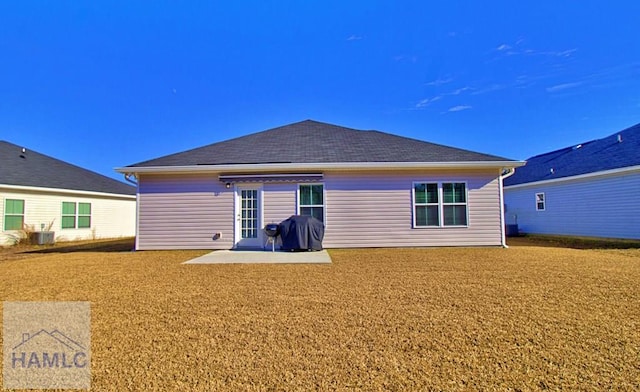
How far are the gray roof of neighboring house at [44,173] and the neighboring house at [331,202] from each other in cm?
793

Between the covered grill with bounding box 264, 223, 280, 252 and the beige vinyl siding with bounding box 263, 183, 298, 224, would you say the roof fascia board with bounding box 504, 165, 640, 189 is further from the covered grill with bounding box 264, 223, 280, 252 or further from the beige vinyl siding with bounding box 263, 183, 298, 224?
the covered grill with bounding box 264, 223, 280, 252

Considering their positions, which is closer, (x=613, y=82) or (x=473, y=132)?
(x=613, y=82)

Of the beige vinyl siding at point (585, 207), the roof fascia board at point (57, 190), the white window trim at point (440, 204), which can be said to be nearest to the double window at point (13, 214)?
the roof fascia board at point (57, 190)

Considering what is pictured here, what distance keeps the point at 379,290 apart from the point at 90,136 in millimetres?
33388

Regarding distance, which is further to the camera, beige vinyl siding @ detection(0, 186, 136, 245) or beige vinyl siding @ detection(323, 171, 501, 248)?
beige vinyl siding @ detection(0, 186, 136, 245)

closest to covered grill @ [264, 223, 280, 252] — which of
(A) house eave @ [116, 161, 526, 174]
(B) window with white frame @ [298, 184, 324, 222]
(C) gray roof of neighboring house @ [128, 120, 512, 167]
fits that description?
(B) window with white frame @ [298, 184, 324, 222]

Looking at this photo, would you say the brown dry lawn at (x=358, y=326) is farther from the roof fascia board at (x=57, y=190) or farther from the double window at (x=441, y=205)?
the roof fascia board at (x=57, y=190)

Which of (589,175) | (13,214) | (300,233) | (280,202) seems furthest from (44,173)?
(589,175)

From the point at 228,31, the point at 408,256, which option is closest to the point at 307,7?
the point at 228,31

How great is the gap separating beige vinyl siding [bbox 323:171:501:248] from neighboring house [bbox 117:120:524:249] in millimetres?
32

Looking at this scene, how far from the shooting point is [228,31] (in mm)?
14914

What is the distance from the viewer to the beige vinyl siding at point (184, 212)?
985 cm

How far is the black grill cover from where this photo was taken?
9.22m

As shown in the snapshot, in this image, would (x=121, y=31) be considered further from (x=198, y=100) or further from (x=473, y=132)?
(x=473, y=132)
